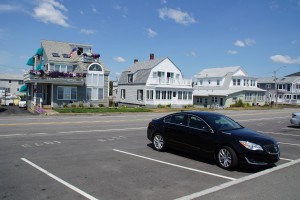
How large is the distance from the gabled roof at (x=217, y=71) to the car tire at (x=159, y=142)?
5608cm

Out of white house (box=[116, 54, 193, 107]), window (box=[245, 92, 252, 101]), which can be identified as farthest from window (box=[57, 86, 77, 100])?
window (box=[245, 92, 252, 101])

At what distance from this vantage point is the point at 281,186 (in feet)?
22.3

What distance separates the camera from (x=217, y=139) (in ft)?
28.7

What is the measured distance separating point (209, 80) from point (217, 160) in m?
61.4

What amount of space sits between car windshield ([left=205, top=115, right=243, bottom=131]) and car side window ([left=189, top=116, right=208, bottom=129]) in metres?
0.18

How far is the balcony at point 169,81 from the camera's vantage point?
44.6 meters

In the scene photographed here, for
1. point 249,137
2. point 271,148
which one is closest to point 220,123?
point 249,137

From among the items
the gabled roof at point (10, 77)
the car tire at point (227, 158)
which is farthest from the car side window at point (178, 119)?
the gabled roof at point (10, 77)

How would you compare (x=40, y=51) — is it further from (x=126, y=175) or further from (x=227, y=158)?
(x=227, y=158)

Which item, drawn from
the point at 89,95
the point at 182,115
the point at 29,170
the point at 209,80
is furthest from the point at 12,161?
the point at 209,80

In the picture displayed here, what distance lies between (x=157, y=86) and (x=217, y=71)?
29.1 meters

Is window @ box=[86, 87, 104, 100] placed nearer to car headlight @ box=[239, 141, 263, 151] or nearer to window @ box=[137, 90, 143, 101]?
window @ box=[137, 90, 143, 101]

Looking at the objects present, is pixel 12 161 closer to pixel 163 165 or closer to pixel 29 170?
pixel 29 170

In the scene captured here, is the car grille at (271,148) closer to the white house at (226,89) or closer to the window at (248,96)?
the white house at (226,89)
